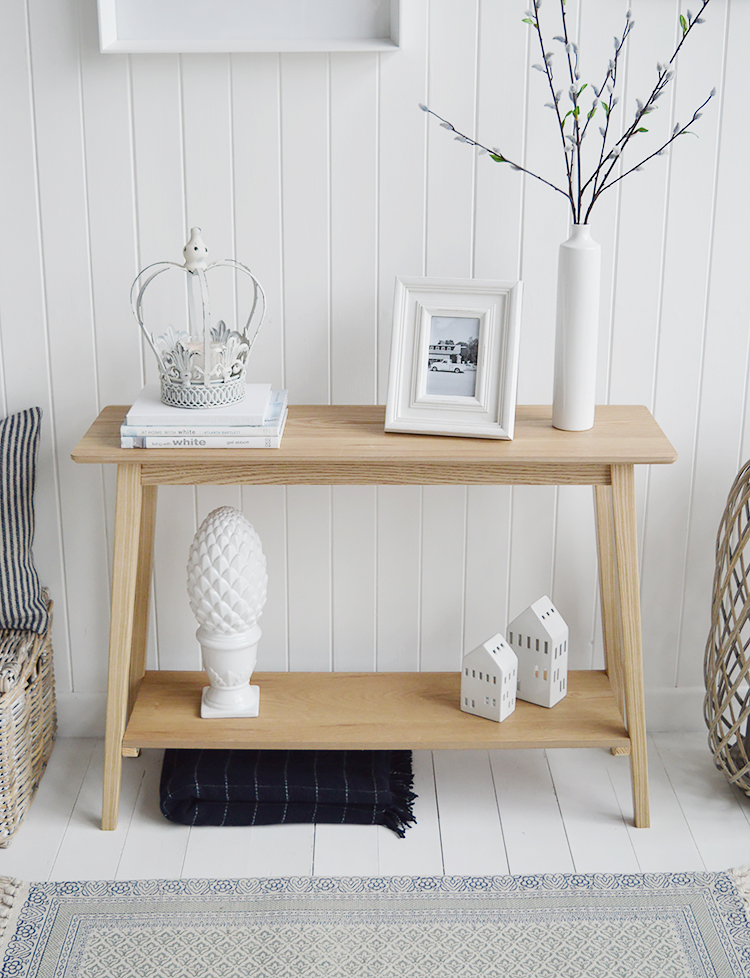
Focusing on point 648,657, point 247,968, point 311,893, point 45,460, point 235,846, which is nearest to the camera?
point 247,968

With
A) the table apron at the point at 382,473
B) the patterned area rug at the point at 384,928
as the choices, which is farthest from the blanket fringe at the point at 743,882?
the table apron at the point at 382,473

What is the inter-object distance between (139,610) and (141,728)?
26cm

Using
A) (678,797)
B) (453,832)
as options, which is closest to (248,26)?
(453,832)

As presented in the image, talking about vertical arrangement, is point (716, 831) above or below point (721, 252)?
below

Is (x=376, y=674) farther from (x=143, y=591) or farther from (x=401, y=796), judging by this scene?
(x=143, y=591)

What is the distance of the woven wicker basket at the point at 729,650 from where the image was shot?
1920mm

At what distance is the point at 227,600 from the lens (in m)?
1.94

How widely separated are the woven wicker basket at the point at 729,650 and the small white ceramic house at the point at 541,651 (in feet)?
0.95

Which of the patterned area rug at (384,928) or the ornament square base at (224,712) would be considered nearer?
the patterned area rug at (384,928)

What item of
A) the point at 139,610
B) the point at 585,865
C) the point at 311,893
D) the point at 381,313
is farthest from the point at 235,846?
the point at 381,313

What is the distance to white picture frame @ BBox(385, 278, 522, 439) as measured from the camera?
5.96 ft

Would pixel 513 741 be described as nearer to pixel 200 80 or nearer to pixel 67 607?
pixel 67 607

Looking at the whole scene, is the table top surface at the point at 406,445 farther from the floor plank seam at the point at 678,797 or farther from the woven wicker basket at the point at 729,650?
the floor plank seam at the point at 678,797

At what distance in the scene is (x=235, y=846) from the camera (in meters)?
1.95
